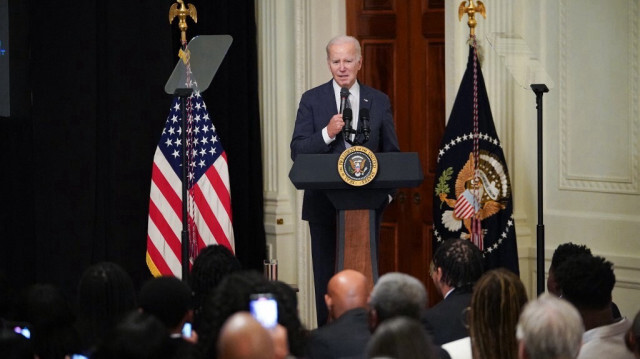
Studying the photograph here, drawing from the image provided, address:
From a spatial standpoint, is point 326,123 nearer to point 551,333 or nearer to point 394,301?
point 394,301

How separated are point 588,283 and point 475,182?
9.14 ft

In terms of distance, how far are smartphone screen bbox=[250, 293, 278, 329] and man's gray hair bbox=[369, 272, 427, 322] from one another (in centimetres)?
47

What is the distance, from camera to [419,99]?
7.88 metres

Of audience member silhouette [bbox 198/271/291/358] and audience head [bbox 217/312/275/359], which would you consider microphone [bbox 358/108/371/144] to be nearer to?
audience member silhouette [bbox 198/271/291/358]

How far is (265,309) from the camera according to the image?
10.8 feet

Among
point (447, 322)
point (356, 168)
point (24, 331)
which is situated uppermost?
point (356, 168)

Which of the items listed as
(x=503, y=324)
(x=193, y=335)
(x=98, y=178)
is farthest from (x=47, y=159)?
(x=503, y=324)

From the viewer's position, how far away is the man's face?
581 centimetres

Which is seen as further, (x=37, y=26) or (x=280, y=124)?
(x=280, y=124)

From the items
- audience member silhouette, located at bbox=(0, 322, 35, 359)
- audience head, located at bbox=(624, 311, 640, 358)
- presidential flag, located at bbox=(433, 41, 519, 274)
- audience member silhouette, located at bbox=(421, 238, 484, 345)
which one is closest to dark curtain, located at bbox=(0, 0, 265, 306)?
presidential flag, located at bbox=(433, 41, 519, 274)

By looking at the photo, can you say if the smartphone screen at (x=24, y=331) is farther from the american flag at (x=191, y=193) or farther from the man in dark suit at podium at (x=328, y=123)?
the american flag at (x=191, y=193)

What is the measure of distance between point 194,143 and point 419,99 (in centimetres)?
169

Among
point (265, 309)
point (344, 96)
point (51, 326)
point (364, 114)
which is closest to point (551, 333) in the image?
point (265, 309)

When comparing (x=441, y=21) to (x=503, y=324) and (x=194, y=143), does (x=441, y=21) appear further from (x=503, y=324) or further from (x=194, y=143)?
(x=503, y=324)
